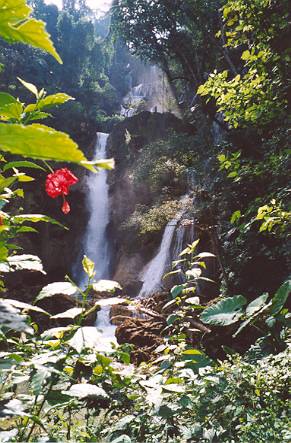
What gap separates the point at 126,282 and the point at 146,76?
90.0ft

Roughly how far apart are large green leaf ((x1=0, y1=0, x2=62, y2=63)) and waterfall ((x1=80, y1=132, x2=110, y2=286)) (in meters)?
17.1

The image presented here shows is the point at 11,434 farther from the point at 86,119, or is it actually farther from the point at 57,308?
the point at 86,119

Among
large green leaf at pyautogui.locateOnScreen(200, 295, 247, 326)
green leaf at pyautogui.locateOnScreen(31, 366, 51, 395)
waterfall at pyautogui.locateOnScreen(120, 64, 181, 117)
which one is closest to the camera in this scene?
green leaf at pyautogui.locateOnScreen(31, 366, 51, 395)

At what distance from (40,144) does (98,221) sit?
1905cm

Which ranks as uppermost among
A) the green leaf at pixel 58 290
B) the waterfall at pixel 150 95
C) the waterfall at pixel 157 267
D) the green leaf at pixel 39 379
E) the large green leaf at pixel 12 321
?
the waterfall at pixel 150 95

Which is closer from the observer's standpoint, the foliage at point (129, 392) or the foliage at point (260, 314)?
the foliage at point (129, 392)

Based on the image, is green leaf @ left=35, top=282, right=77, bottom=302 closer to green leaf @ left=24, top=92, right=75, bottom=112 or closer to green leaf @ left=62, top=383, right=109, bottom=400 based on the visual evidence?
green leaf @ left=62, top=383, right=109, bottom=400

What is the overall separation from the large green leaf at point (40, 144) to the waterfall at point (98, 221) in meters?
17.2

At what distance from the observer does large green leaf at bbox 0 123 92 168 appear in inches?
17.6

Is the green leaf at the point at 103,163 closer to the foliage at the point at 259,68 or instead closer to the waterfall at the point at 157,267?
the foliage at the point at 259,68

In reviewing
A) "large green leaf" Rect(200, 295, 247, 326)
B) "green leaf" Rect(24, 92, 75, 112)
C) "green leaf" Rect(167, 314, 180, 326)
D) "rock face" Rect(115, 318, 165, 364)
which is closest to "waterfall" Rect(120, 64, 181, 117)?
"rock face" Rect(115, 318, 165, 364)

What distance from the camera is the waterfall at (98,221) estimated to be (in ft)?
60.0

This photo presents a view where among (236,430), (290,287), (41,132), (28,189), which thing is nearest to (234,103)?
(290,287)

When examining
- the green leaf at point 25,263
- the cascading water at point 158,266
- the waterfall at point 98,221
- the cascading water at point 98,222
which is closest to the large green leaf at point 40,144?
the green leaf at point 25,263
